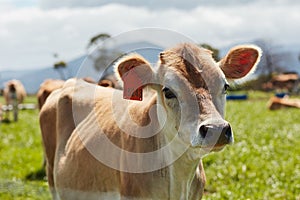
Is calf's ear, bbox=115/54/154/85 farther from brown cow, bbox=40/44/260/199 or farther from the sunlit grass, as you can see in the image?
the sunlit grass

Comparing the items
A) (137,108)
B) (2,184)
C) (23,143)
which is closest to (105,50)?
(137,108)

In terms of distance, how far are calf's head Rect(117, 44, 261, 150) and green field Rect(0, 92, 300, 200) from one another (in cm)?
368

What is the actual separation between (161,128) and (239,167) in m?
5.91

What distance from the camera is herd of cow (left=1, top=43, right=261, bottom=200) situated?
12.5ft

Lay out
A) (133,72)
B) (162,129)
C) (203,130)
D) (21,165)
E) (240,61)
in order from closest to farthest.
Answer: (203,130), (133,72), (162,129), (240,61), (21,165)

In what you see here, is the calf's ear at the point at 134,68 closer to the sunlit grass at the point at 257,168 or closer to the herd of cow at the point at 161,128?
the herd of cow at the point at 161,128

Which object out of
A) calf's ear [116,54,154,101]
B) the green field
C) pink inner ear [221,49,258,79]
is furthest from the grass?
pink inner ear [221,49,258,79]

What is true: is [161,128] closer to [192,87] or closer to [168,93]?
[168,93]

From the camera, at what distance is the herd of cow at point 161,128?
3.82m

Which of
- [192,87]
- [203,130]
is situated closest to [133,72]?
[192,87]

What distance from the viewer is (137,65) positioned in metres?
4.12

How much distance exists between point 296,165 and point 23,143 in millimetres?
8682

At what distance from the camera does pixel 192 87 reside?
3.88m

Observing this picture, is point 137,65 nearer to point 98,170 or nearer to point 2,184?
point 98,170
